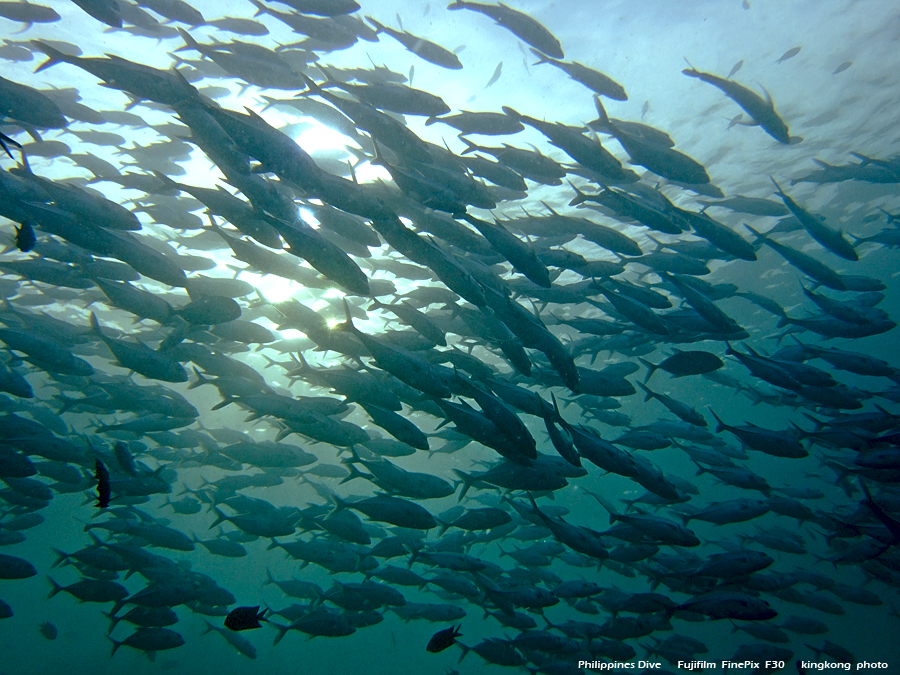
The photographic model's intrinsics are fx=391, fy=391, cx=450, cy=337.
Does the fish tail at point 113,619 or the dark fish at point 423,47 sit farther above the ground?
the dark fish at point 423,47

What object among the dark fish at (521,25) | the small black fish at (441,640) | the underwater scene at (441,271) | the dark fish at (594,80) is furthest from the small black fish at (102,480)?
the dark fish at (594,80)

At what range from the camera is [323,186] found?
3.48 m

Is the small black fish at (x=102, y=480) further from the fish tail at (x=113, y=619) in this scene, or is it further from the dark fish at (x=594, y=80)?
the dark fish at (x=594, y=80)

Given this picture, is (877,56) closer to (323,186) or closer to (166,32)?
(323,186)

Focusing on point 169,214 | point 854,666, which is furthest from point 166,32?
point 854,666

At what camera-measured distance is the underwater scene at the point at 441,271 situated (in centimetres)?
421

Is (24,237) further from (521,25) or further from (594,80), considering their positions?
(594,80)

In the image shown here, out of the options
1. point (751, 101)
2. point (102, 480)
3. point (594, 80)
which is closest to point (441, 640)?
point (102, 480)

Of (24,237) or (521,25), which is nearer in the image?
(24,237)

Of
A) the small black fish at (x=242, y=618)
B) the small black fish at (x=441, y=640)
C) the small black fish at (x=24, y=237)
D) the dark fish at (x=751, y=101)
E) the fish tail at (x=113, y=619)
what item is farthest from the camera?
the fish tail at (x=113, y=619)

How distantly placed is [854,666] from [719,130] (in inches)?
523

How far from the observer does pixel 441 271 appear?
386 cm

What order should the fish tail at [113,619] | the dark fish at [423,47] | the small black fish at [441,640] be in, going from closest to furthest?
the dark fish at [423,47] < the small black fish at [441,640] < the fish tail at [113,619]

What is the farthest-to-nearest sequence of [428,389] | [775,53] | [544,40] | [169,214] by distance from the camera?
1. [775,53]
2. [169,214]
3. [544,40]
4. [428,389]
